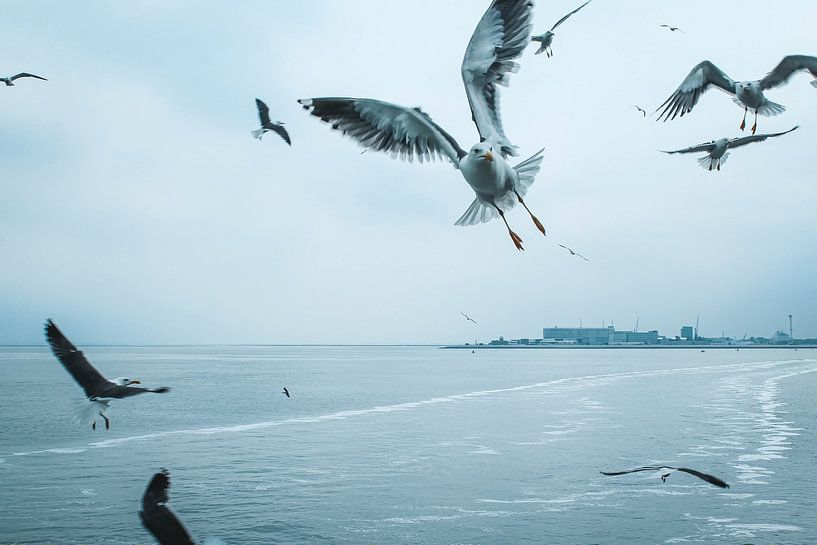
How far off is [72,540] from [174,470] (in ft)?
29.5

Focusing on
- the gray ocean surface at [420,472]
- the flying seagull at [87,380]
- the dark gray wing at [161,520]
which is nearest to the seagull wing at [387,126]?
the flying seagull at [87,380]

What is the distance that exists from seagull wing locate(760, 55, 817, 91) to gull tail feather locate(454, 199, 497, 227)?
580 centimetres

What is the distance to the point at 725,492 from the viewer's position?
21.2 meters

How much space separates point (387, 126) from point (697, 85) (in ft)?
22.2

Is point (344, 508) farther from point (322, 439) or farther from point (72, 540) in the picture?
point (322, 439)

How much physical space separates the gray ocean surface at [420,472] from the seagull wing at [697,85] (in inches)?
362

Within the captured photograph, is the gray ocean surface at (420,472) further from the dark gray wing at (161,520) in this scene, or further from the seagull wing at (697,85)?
the dark gray wing at (161,520)

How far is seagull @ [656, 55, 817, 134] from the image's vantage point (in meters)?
11.4

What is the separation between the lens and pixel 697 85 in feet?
39.8

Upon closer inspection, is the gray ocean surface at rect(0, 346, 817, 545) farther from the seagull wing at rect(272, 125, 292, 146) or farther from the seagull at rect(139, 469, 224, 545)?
the seagull at rect(139, 469, 224, 545)

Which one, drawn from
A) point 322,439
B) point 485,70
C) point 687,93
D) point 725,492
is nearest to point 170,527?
point 485,70

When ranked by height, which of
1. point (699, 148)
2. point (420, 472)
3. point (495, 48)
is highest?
point (495, 48)

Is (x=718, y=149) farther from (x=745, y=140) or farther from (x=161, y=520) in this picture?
(x=161, y=520)

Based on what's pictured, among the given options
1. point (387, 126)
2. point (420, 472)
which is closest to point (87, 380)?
point (387, 126)
